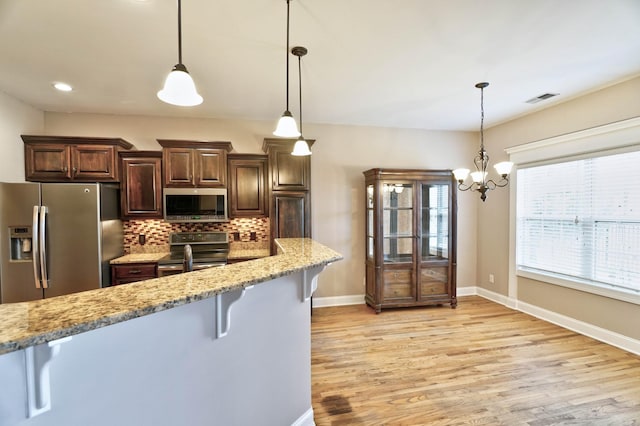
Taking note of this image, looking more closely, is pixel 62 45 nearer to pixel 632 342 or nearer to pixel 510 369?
pixel 510 369

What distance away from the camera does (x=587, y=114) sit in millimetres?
3375

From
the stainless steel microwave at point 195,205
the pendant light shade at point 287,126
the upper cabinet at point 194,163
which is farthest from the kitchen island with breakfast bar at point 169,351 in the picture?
the upper cabinet at point 194,163

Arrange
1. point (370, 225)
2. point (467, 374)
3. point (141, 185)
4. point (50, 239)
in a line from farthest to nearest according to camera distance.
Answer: point (370, 225) → point (141, 185) → point (50, 239) → point (467, 374)

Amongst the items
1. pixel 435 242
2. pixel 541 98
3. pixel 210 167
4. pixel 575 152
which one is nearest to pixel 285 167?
pixel 210 167

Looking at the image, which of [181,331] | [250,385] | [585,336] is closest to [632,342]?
[585,336]

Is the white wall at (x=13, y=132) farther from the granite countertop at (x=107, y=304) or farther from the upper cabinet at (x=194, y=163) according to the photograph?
the granite countertop at (x=107, y=304)

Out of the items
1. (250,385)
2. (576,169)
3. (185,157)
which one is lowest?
(250,385)

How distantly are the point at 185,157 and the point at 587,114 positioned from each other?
4870 mm

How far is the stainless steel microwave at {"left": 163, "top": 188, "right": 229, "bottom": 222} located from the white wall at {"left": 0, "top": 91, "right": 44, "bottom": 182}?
5.12ft

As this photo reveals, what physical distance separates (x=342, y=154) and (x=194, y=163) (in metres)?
2.15

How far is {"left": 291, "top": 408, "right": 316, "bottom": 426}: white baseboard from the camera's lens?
6.26 feet

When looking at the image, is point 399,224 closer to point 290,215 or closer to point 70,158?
point 290,215

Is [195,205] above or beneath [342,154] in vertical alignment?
beneath

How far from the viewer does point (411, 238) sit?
4312 mm
